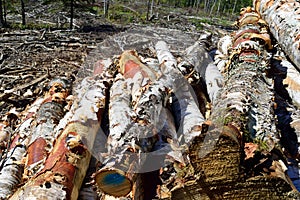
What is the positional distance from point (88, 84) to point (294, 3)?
3561 mm

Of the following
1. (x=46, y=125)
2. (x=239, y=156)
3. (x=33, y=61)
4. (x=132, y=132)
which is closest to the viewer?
(x=239, y=156)

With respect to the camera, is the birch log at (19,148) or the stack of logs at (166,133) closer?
the stack of logs at (166,133)

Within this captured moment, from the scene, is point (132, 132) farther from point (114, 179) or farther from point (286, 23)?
point (286, 23)

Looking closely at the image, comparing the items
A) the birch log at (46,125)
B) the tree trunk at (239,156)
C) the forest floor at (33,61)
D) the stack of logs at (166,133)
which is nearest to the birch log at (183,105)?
the stack of logs at (166,133)

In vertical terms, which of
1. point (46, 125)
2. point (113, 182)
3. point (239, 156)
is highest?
point (239, 156)

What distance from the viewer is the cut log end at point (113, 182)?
2.81m

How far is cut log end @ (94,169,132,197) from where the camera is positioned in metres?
2.81

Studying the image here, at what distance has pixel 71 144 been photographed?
342 cm

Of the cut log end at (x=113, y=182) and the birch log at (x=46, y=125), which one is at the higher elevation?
the cut log end at (x=113, y=182)

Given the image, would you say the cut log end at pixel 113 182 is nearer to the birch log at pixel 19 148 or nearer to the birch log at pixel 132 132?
the birch log at pixel 132 132

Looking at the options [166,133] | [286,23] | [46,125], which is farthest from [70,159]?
[286,23]

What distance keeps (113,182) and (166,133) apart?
3.12 ft

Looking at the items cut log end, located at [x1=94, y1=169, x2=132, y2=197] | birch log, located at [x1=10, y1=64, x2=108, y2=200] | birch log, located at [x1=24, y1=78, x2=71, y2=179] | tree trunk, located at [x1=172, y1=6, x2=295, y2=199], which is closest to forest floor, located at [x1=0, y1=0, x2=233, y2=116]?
birch log, located at [x1=24, y1=78, x2=71, y2=179]

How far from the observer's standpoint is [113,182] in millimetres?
2875
